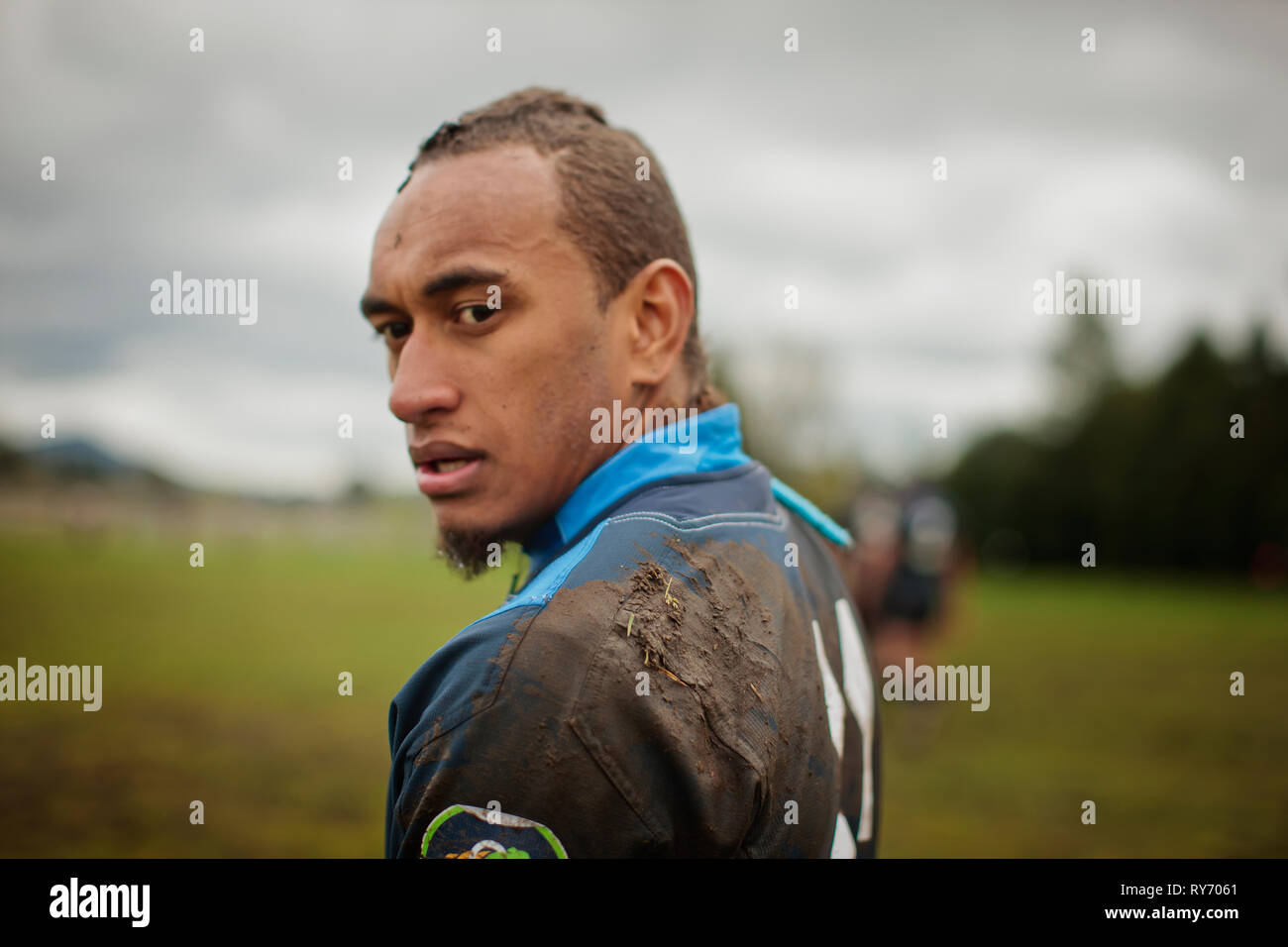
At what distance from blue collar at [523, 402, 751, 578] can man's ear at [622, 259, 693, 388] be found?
17cm

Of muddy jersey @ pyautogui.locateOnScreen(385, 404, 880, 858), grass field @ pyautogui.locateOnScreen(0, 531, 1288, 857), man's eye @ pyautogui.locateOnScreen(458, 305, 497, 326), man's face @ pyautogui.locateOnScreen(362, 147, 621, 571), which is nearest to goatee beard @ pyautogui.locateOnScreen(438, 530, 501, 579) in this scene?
man's face @ pyautogui.locateOnScreen(362, 147, 621, 571)

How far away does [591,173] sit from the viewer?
1.84m

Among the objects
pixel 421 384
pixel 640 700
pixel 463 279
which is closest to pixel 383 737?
pixel 421 384

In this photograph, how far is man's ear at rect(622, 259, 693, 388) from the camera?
6.20 ft

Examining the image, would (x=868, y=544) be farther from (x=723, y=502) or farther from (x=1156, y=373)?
(x=1156, y=373)

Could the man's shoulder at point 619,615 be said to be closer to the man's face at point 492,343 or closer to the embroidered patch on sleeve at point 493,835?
the embroidered patch on sleeve at point 493,835

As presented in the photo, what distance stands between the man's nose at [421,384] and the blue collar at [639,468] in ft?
1.10

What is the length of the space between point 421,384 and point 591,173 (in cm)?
59

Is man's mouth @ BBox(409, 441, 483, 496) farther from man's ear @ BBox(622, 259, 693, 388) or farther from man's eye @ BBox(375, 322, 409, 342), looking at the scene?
man's ear @ BBox(622, 259, 693, 388)

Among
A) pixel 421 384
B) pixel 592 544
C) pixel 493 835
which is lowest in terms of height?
pixel 493 835

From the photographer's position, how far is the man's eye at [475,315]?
5.74ft

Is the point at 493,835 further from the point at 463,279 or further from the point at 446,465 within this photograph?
the point at 463,279

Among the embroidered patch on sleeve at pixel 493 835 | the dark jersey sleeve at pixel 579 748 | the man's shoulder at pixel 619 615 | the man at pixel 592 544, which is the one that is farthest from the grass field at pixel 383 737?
the embroidered patch on sleeve at pixel 493 835
